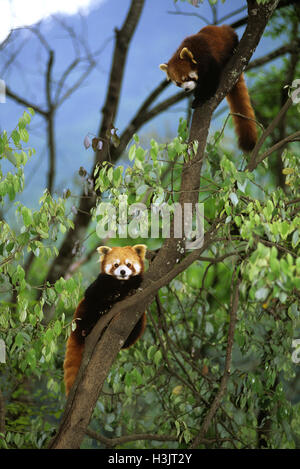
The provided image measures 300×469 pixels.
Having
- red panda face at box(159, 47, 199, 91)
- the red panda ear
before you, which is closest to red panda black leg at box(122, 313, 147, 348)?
red panda face at box(159, 47, 199, 91)

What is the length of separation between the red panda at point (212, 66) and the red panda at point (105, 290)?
0.88m

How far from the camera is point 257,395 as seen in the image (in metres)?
2.65

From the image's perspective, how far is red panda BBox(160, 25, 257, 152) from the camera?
2441 millimetres

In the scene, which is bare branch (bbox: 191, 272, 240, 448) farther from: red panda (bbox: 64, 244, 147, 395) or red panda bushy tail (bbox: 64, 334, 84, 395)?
red panda bushy tail (bbox: 64, 334, 84, 395)

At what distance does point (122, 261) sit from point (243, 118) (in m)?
1.03

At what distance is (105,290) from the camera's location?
211 cm

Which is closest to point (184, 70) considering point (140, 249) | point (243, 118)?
point (243, 118)

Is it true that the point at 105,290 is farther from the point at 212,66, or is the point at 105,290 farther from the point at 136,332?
the point at 212,66

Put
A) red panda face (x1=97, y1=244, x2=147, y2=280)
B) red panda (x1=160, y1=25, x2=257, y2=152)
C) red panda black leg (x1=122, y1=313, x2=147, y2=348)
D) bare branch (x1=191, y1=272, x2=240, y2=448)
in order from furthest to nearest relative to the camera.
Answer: red panda (x1=160, y1=25, x2=257, y2=152)
red panda black leg (x1=122, y1=313, x2=147, y2=348)
bare branch (x1=191, y1=272, x2=240, y2=448)
red panda face (x1=97, y1=244, x2=147, y2=280)

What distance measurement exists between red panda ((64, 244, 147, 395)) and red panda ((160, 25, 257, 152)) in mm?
880

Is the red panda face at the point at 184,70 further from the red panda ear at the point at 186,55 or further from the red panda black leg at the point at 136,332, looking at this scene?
the red panda black leg at the point at 136,332

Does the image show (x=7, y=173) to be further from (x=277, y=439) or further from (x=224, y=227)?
(x=277, y=439)

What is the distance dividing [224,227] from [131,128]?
8.72ft
